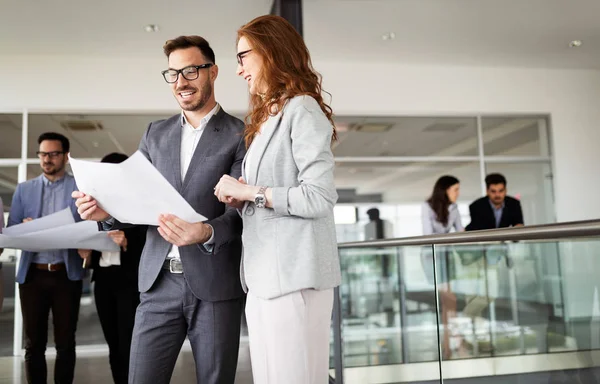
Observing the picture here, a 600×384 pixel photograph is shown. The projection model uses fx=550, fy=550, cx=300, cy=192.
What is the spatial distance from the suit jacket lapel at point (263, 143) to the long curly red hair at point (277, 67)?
16 millimetres

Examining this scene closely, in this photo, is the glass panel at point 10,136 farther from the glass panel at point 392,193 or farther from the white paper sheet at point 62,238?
the white paper sheet at point 62,238

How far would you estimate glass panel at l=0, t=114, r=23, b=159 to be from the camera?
6676 mm

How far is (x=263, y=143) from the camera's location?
1.40m

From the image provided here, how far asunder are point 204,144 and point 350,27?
16.1 feet

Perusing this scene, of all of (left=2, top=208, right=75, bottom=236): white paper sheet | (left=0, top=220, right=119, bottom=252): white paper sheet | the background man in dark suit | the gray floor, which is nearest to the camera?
(left=0, top=220, right=119, bottom=252): white paper sheet

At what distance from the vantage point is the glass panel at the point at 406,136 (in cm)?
749

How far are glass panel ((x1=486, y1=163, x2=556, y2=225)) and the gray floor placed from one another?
4329 mm

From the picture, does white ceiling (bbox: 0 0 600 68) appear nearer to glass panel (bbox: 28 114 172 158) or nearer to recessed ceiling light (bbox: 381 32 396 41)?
recessed ceiling light (bbox: 381 32 396 41)

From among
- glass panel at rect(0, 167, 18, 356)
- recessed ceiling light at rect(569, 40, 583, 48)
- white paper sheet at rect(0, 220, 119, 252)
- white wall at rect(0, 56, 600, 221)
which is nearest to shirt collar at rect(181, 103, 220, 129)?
white paper sheet at rect(0, 220, 119, 252)

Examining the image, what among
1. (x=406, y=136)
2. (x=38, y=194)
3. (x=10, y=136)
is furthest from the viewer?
(x=406, y=136)

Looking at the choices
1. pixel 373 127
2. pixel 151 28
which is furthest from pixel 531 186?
pixel 151 28

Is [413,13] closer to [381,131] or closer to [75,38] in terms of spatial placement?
[381,131]

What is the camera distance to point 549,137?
778cm

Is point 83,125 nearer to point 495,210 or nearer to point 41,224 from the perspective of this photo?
point 41,224
